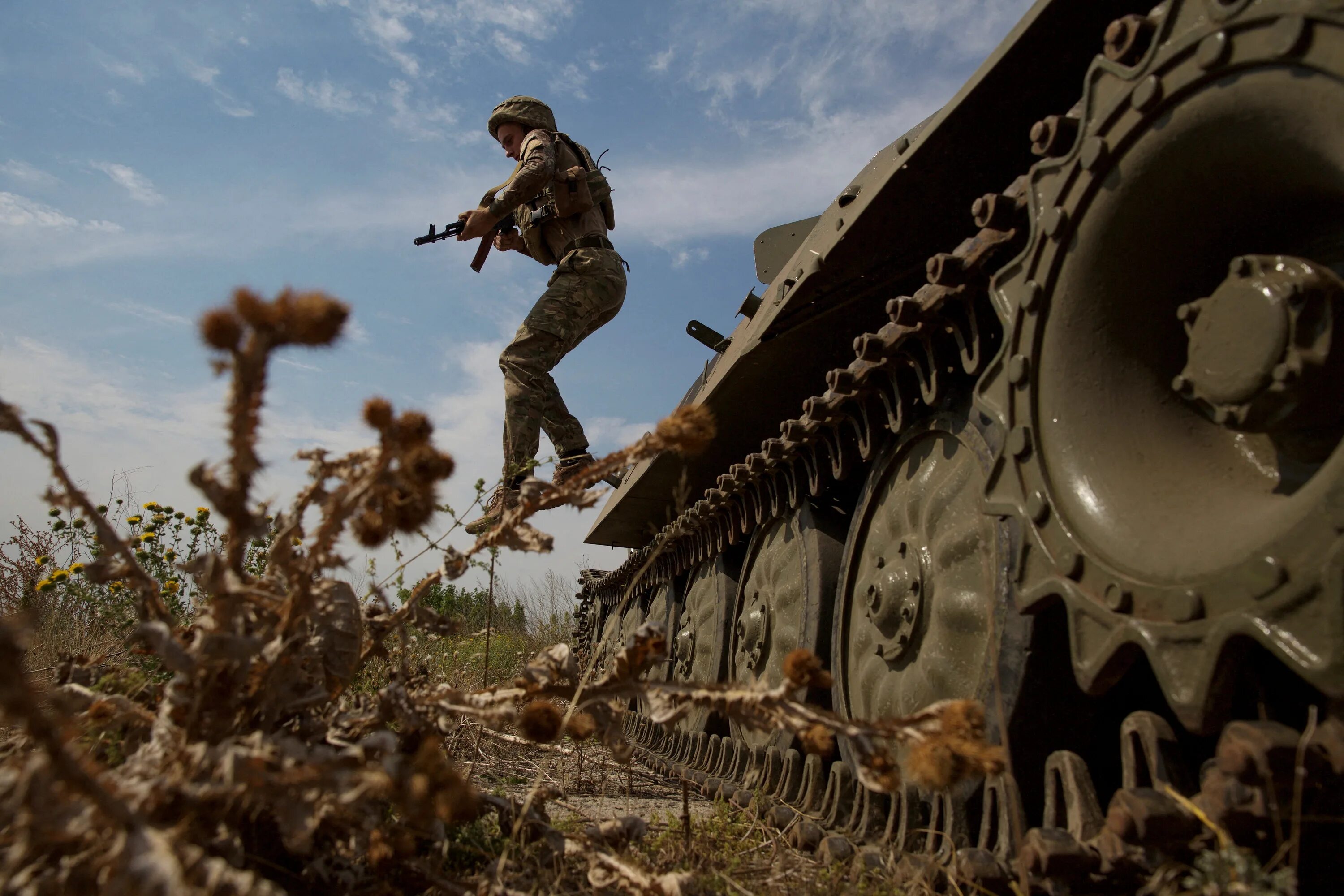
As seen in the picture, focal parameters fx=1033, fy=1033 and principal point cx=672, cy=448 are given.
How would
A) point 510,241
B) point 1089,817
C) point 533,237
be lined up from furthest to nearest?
point 510,241 → point 533,237 → point 1089,817

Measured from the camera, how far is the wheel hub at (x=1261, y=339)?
1.62 meters

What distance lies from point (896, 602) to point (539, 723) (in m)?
1.55

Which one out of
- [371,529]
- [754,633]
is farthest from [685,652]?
[371,529]

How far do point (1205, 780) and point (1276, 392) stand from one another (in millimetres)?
632

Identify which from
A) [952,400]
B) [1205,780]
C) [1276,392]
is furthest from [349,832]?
[952,400]

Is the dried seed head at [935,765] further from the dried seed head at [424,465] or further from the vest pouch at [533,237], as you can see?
the vest pouch at [533,237]

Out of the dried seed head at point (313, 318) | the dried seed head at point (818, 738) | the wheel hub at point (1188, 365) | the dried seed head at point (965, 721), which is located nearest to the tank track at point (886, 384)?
the wheel hub at point (1188, 365)

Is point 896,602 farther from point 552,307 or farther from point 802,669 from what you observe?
point 552,307

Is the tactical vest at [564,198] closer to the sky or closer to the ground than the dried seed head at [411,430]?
closer to the sky

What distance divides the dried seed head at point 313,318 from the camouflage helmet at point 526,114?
562 centimetres

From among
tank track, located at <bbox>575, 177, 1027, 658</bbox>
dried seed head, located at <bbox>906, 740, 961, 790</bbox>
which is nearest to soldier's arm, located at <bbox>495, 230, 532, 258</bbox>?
tank track, located at <bbox>575, 177, 1027, 658</bbox>

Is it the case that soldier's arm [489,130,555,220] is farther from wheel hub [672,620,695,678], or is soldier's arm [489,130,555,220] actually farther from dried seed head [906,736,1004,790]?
dried seed head [906,736,1004,790]

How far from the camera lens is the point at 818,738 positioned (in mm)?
1707

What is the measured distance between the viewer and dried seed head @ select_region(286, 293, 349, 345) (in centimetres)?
143
